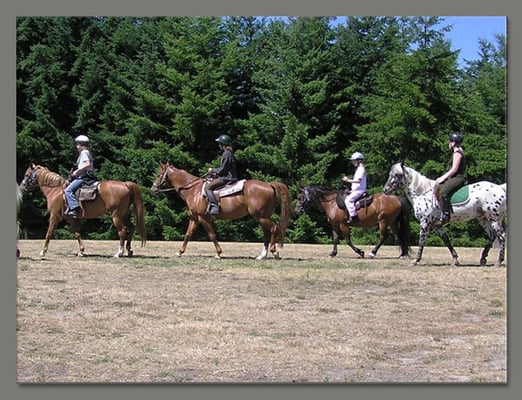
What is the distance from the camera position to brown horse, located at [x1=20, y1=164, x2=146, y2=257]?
48.5ft

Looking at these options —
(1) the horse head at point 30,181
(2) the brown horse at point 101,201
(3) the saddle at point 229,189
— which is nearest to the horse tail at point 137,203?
(2) the brown horse at point 101,201

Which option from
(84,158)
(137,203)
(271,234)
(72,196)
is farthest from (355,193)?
(72,196)

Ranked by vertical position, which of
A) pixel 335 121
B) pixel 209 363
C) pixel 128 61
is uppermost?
pixel 128 61

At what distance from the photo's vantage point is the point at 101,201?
1483 cm

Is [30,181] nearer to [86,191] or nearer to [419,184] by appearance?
[86,191]

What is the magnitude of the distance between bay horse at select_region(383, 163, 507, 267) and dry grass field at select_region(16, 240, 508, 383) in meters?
0.80

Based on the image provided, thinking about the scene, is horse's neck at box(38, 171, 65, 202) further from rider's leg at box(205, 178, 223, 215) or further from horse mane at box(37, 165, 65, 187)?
rider's leg at box(205, 178, 223, 215)

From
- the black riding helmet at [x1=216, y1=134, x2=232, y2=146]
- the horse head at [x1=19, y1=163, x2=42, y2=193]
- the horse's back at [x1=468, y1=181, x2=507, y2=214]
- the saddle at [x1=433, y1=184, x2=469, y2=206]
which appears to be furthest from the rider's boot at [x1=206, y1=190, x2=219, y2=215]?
the horse's back at [x1=468, y1=181, x2=507, y2=214]

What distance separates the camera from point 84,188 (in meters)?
14.7

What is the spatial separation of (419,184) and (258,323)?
594 centimetres

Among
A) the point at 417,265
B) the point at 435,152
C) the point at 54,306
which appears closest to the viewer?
the point at 54,306

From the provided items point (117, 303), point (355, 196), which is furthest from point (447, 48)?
point (117, 303)

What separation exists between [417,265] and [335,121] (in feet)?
27.6

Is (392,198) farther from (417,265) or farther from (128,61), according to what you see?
(128,61)
